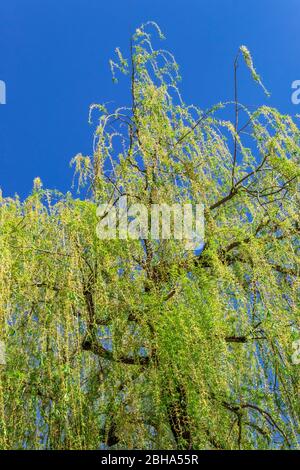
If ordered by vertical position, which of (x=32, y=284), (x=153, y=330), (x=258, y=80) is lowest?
(x=153, y=330)

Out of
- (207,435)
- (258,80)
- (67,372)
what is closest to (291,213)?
(258,80)

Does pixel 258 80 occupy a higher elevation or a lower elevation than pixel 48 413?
higher

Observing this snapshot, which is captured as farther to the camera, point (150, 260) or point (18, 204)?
point (18, 204)

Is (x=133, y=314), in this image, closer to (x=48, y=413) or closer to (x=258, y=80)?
(x=48, y=413)

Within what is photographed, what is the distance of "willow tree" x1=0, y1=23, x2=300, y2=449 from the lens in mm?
3979

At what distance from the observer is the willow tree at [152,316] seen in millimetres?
3979

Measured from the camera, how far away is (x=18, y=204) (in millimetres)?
5480

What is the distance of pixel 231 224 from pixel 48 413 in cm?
218

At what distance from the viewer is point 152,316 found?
14.2ft
